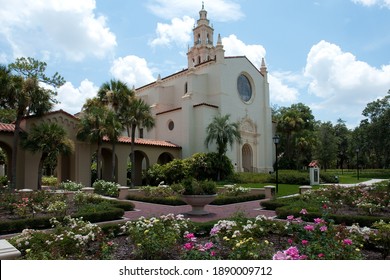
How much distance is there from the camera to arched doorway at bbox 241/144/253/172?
41.6 m

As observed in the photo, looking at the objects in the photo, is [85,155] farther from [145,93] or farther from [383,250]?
[383,250]

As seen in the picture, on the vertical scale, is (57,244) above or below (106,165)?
below

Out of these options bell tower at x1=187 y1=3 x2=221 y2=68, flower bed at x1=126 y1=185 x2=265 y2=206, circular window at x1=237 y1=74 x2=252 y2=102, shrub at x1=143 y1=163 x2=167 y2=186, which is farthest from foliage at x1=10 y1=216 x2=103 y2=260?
bell tower at x1=187 y1=3 x2=221 y2=68

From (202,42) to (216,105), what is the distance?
19.8 metres

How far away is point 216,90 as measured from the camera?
3784cm

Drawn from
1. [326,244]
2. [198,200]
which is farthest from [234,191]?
[326,244]

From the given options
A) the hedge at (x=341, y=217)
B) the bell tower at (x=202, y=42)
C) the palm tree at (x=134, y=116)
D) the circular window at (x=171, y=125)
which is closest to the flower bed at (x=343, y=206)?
the hedge at (x=341, y=217)

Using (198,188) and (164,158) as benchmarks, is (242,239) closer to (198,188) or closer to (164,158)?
(198,188)

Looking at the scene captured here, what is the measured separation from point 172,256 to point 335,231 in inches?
118

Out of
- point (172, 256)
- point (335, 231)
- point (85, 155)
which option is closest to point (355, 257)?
point (335, 231)

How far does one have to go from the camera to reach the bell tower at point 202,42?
174ft

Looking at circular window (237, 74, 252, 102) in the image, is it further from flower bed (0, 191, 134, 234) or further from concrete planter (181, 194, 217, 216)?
concrete planter (181, 194, 217, 216)

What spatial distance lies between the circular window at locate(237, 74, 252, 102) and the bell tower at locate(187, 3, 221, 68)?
12.5 metres

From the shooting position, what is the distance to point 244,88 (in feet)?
137
